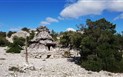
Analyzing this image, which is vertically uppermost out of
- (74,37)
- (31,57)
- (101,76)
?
(74,37)

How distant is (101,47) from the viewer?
25.3 meters

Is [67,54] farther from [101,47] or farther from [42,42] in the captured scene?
[101,47]

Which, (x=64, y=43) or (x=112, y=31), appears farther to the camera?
(x=64, y=43)

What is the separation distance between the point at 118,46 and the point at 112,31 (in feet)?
8.40

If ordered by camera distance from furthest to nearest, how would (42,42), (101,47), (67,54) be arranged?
1. (42,42)
2. (67,54)
3. (101,47)

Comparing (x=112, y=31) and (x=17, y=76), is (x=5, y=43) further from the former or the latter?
(x=17, y=76)

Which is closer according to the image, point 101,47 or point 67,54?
point 101,47

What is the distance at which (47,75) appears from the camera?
19.4 metres

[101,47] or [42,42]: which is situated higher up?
[42,42]

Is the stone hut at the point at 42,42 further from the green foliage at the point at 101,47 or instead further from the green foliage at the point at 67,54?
the green foliage at the point at 101,47

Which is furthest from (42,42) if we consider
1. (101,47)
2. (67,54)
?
(101,47)

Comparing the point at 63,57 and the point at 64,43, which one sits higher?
the point at 64,43

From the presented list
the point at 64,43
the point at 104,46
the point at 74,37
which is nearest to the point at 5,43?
the point at 64,43

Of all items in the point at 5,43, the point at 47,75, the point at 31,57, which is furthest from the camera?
the point at 5,43
